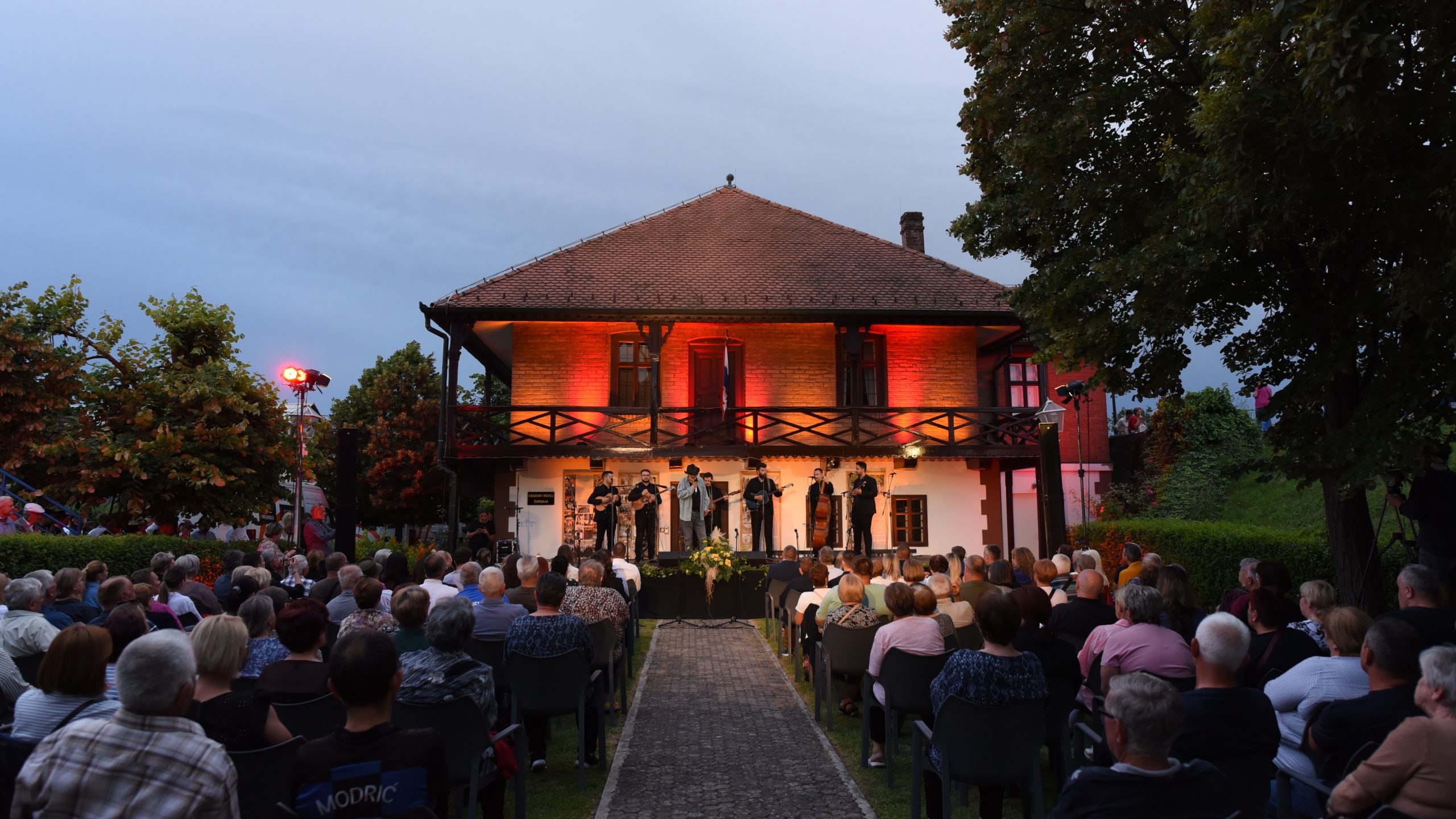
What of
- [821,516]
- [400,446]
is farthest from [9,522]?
[400,446]

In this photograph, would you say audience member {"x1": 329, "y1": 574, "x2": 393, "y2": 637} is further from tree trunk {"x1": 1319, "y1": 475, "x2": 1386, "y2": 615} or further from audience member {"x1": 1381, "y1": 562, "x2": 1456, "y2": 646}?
tree trunk {"x1": 1319, "y1": 475, "x2": 1386, "y2": 615}

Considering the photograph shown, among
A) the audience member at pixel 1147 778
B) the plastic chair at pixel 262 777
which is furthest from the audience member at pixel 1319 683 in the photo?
the plastic chair at pixel 262 777

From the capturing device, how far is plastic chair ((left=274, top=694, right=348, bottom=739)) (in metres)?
4.57

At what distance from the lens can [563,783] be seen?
652 centimetres

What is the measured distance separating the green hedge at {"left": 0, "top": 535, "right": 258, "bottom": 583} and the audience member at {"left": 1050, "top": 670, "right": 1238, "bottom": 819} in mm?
10092

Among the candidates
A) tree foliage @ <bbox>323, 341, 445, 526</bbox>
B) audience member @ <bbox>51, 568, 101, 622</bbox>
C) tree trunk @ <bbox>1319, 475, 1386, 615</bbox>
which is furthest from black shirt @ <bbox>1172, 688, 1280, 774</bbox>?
tree foliage @ <bbox>323, 341, 445, 526</bbox>

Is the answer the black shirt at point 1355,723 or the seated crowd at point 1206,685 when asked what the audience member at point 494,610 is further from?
the black shirt at point 1355,723

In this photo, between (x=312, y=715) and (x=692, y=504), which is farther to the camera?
(x=692, y=504)

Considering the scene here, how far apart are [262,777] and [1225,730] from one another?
3.89 m

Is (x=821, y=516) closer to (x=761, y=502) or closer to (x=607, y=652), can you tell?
(x=761, y=502)

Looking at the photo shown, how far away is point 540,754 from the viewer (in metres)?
6.88

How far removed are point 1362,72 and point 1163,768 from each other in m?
4.89

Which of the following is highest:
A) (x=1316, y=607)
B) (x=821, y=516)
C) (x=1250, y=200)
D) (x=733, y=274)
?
(x=733, y=274)

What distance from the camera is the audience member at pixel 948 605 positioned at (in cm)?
737
